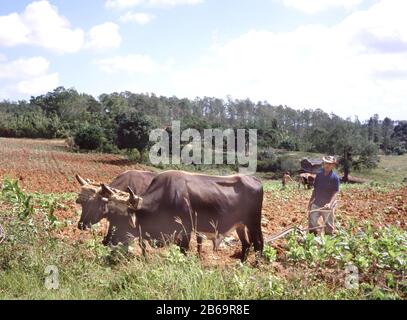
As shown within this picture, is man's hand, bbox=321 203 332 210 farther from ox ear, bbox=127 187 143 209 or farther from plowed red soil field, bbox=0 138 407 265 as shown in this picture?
ox ear, bbox=127 187 143 209

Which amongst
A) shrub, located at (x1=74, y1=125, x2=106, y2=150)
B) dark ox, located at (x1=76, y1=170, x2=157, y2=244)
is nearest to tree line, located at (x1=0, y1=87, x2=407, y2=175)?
shrub, located at (x1=74, y1=125, x2=106, y2=150)

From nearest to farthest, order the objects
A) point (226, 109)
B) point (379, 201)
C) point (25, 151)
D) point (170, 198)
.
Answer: point (170, 198)
point (379, 201)
point (25, 151)
point (226, 109)

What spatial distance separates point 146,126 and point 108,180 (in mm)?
10874

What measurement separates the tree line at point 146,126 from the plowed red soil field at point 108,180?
2558mm

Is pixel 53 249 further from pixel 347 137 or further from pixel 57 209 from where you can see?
pixel 347 137

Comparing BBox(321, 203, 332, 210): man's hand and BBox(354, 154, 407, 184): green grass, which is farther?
BBox(354, 154, 407, 184): green grass

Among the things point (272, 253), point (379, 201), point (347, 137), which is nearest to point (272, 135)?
point (347, 137)

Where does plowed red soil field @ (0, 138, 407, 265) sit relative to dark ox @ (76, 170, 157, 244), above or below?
below

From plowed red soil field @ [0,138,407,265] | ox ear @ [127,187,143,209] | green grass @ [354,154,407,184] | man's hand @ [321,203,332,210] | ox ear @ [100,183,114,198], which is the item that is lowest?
green grass @ [354,154,407,184]

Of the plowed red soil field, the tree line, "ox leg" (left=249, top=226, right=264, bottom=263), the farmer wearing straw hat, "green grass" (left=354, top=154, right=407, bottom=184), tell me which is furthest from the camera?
"green grass" (left=354, top=154, right=407, bottom=184)

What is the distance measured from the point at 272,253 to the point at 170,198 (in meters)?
1.68

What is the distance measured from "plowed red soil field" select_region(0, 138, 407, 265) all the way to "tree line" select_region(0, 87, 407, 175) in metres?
2.56

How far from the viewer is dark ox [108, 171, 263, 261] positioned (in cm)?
707
